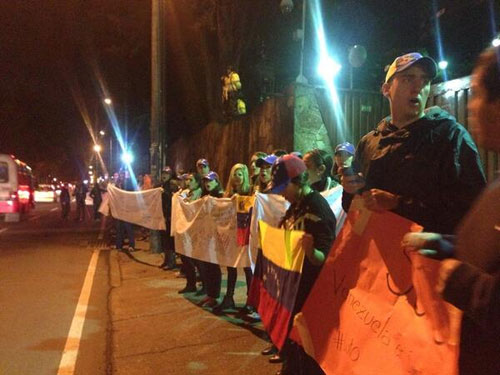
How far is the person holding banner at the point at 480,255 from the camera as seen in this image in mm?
1512

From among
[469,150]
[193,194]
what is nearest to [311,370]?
[469,150]

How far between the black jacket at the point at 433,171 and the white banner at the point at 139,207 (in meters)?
7.45

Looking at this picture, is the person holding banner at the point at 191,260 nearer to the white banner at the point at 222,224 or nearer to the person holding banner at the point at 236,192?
the white banner at the point at 222,224

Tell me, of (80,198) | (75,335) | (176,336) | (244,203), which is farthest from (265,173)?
(80,198)

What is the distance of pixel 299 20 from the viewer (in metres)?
12.7

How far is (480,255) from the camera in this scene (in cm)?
155

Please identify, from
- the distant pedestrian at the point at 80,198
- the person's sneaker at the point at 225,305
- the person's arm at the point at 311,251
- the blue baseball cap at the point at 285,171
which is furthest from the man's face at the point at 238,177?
the distant pedestrian at the point at 80,198

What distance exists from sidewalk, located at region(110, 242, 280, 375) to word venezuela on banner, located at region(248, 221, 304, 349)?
0.97m

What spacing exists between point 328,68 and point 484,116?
8.85 meters

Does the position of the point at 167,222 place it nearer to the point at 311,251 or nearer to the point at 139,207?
the point at 139,207

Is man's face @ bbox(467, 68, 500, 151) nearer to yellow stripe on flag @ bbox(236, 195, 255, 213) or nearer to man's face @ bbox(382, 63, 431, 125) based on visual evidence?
man's face @ bbox(382, 63, 431, 125)

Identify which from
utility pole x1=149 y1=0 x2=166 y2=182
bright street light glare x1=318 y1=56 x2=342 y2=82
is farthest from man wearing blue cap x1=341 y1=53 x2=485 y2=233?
utility pole x1=149 y1=0 x2=166 y2=182

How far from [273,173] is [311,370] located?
4.50 feet

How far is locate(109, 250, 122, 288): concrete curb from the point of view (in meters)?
8.79
